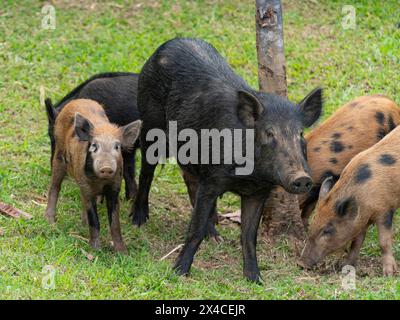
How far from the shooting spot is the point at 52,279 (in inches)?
279

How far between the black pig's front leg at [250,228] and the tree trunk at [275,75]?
2.90ft

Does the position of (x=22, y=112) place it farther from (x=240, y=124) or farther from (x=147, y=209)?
(x=240, y=124)

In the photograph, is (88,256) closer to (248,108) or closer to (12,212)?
(12,212)

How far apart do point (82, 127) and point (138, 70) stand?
408cm

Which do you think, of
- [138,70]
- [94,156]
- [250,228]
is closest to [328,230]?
[250,228]

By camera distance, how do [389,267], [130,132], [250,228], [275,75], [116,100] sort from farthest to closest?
[116,100]
[275,75]
[130,132]
[389,267]
[250,228]

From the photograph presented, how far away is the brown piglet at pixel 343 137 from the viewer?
366 inches

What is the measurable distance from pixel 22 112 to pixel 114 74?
1944 millimetres

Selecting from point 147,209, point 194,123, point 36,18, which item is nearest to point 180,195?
point 147,209

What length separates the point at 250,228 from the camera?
803cm

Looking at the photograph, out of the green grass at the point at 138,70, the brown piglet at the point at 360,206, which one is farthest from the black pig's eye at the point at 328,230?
the green grass at the point at 138,70

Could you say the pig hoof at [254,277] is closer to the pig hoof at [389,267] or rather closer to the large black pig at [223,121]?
the large black pig at [223,121]

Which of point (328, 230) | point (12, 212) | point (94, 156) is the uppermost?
point (94, 156)

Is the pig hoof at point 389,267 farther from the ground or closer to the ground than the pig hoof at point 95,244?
closer to the ground
